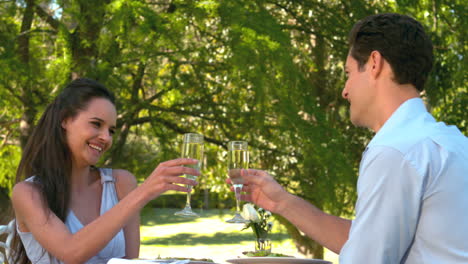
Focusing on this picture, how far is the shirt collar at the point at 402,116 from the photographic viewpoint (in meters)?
1.60

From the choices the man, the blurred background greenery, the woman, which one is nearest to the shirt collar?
the man

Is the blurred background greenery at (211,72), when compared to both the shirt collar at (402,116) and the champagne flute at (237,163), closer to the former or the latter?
the champagne flute at (237,163)

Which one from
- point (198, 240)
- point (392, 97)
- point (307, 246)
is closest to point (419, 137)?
point (392, 97)

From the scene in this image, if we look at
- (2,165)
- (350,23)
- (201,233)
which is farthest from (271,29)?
(201,233)

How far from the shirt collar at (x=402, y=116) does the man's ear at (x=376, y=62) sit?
0.39ft

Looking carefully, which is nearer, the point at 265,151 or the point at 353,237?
the point at 353,237

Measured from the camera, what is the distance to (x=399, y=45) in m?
1.76

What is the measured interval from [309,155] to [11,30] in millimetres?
3025

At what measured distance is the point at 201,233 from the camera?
20.0m

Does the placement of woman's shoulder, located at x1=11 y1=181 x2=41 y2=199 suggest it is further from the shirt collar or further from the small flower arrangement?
the shirt collar

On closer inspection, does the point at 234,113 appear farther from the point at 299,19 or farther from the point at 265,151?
the point at 299,19

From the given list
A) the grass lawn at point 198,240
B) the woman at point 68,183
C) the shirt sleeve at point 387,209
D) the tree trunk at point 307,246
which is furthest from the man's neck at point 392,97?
the grass lawn at point 198,240

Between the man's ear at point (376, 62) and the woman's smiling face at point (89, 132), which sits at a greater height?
the man's ear at point (376, 62)

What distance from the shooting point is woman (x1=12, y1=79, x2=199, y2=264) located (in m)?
2.64
